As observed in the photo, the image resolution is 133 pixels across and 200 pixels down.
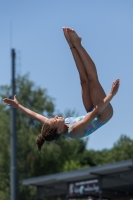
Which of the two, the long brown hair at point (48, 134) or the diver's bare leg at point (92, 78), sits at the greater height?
the diver's bare leg at point (92, 78)

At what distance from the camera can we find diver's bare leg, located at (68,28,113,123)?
636 centimetres

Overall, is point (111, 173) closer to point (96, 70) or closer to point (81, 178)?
point (81, 178)

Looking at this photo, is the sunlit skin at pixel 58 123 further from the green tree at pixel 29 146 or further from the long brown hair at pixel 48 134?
the green tree at pixel 29 146

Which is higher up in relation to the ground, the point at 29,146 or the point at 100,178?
the point at 29,146

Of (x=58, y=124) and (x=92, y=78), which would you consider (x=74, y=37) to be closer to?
(x=92, y=78)

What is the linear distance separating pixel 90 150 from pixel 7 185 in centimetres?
2372

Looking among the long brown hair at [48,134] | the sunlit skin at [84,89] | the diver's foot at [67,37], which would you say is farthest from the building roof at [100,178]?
the diver's foot at [67,37]

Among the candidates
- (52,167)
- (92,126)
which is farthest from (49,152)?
(92,126)

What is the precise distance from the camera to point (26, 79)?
2970cm

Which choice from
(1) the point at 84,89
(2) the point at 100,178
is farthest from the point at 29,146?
(1) the point at 84,89

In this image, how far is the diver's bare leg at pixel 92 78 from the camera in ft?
20.9

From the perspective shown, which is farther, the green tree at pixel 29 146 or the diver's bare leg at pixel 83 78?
the green tree at pixel 29 146

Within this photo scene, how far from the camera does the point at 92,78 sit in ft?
21.4

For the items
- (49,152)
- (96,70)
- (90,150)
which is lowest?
(96,70)
